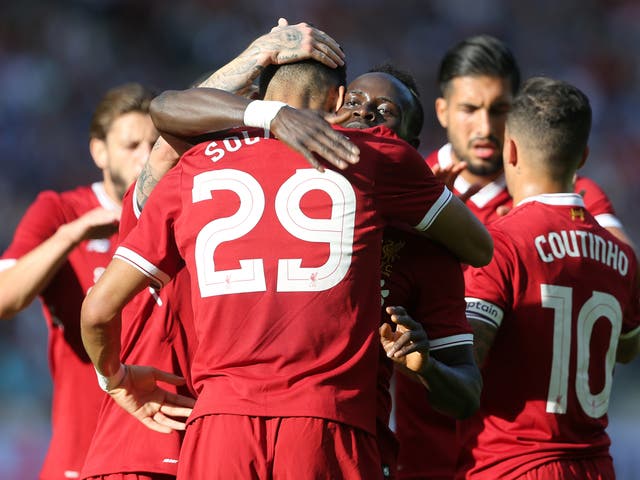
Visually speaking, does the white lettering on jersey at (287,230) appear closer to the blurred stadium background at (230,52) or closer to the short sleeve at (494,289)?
the short sleeve at (494,289)

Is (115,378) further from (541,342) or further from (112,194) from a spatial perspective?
(112,194)

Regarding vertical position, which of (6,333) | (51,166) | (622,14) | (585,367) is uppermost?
(622,14)

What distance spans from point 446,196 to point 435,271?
323mm

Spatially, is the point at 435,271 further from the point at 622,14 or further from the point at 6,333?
the point at 622,14

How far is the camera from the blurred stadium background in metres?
13.2

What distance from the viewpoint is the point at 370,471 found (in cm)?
331

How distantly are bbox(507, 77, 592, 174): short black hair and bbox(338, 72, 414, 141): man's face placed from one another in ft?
2.85

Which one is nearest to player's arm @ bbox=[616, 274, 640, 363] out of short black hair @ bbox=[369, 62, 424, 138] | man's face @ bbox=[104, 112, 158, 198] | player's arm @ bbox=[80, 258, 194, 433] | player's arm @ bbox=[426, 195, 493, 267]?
short black hair @ bbox=[369, 62, 424, 138]

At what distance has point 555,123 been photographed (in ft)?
15.5

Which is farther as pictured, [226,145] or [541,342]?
[541,342]

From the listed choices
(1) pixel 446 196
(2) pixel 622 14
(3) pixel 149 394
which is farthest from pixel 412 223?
(2) pixel 622 14

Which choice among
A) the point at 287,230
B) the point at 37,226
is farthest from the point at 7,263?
the point at 287,230

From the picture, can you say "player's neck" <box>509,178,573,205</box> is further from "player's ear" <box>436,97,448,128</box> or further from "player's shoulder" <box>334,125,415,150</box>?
"player's ear" <box>436,97,448,128</box>

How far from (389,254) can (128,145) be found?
234cm
